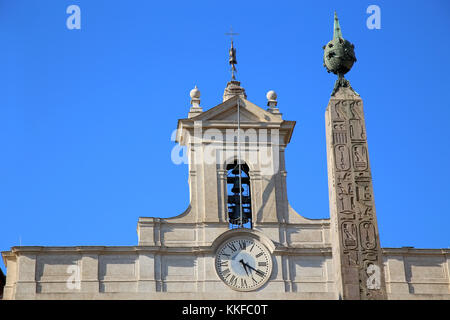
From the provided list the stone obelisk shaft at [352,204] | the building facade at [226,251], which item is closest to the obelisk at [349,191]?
the stone obelisk shaft at [352,204]

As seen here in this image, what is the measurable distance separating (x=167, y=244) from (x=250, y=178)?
3.57 metres

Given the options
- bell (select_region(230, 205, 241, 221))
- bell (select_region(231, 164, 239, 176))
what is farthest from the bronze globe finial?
bell (select_region(231, 164, 239, 176))

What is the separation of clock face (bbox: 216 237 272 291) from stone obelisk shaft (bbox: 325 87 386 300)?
1572 centimetres

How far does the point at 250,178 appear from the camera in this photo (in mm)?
37906

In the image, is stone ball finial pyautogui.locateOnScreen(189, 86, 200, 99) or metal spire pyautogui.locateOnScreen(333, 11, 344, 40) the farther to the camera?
stone ball finial pyautogui.locateOnScreen(189, 86, 200, 99)

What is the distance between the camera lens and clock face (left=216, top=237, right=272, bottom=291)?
119 feet

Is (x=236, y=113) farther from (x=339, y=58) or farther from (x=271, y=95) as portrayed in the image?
(x=339, y=58)

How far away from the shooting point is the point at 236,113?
3841 cm

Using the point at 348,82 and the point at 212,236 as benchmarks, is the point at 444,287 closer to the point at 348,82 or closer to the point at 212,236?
the point at 212,236

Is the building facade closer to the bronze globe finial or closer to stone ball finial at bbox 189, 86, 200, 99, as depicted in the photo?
stone ball finial at bbox 189, 86, 200, 99

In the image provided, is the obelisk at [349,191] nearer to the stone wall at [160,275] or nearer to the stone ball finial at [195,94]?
the stone wall at [160,275]

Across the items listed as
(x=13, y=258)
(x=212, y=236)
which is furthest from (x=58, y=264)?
(x=212, y=236)
